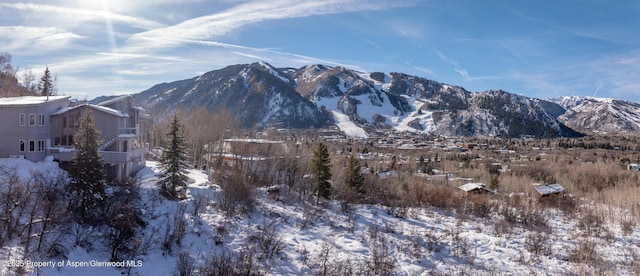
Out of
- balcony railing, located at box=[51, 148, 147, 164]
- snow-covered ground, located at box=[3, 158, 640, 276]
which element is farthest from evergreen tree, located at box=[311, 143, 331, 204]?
balcony railing, located at box=[51, 148, 147, 164]

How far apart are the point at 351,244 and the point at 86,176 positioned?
43.0 ft

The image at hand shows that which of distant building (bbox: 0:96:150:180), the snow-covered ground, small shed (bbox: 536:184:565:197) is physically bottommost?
small shed (bbox: 536:184:565:197)

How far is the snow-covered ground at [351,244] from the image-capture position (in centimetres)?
1631

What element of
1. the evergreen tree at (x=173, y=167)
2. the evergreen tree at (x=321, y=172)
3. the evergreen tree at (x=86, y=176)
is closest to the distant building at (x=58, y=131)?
the evergreen tree at (x=173, y=167)

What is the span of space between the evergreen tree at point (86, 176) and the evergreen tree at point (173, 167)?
5.30 m

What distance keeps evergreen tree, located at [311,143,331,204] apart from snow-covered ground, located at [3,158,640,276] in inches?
138

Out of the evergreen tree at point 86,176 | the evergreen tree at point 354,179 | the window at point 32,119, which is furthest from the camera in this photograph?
the evergreen tree at point 354,179

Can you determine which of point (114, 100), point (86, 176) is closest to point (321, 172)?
point (86, 176)

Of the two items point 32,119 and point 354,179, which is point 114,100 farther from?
point 354,179

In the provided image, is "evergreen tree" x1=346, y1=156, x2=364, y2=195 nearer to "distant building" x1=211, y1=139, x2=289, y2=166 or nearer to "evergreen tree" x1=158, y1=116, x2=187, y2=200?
"distant building" x1=211, y1=139, x2=289, y2=166

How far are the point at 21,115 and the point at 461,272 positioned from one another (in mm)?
26673

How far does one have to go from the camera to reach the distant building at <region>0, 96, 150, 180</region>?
23234 mm

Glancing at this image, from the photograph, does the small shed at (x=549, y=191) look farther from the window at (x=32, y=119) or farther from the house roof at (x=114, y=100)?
the window at (x=32, y=119)

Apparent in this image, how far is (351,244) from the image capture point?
1969cm
